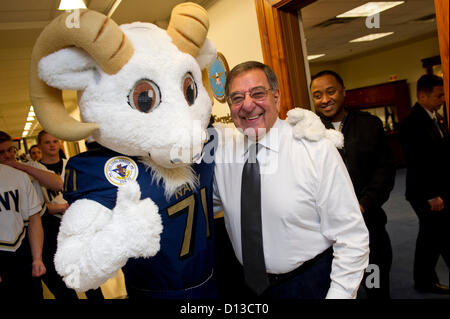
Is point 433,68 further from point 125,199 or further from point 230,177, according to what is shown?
point 125,199

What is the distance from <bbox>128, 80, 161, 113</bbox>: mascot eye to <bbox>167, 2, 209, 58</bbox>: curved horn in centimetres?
21

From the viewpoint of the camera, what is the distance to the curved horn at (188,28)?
121 cm

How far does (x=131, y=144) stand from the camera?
111 cm

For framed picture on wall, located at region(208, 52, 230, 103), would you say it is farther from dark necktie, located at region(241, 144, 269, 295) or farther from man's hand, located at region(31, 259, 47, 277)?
dark necktie, located at region(241, 144, 269, 295)

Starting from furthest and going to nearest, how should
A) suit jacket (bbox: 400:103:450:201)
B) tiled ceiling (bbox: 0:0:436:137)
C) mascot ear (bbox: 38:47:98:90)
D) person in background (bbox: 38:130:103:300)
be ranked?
tiled ceiling (bbox: 0:0:436:137)
person in background (bbox: 38:130:103:300)
suit jacket (bbox: 400:103:450:201)
mascot ear (bbox: 38:47:98:90)

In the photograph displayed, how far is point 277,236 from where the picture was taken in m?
1.28

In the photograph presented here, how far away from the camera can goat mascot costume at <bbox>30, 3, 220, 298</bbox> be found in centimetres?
99

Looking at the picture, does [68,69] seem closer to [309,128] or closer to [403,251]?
[309,128]

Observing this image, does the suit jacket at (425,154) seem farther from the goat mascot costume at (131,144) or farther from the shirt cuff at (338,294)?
the goat mascot costume at (131,144)

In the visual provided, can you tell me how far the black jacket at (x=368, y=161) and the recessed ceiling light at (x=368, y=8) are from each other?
11.9ft

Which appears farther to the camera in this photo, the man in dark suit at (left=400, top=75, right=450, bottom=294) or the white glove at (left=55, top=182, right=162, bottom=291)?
the man in dark suit at (left=400, top=75, right=450, bottom=294)

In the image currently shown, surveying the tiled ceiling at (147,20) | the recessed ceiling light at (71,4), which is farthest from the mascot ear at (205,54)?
the tiled ceiling at (147,20)

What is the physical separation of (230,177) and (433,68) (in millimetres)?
8741

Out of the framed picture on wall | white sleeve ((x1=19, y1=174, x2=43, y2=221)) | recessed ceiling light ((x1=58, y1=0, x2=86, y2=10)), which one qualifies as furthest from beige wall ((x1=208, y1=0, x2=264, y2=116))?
white sleeve ((x1=19, y1=174, x2=43, y2=221))
